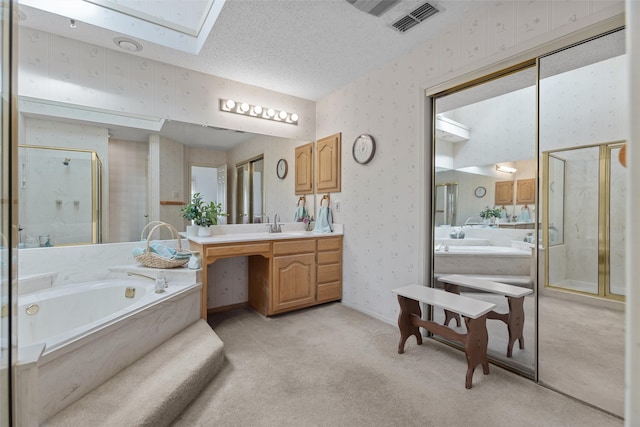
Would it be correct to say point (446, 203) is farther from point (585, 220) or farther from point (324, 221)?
point (324, 221)

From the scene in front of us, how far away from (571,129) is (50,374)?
3.14 m

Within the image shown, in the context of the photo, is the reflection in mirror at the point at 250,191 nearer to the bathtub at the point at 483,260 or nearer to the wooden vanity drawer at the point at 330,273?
the wooden vanity drawer at the point at 330,273

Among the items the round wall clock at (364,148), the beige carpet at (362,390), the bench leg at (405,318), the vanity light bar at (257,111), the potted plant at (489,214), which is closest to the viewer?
the beige carpet at (362,390)

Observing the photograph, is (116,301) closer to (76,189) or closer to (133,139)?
(76,189)

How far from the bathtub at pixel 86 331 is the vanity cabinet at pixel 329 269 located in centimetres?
134

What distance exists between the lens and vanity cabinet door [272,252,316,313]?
3.01 m

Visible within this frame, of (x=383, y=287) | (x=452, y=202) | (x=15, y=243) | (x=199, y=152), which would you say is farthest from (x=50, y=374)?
(x=452, y=202)

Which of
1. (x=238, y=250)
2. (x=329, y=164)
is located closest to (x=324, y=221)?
(x=329, y=164)

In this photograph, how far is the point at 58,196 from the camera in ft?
7.80

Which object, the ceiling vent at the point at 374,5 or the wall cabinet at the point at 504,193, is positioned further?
the wall cabinet at the point at 504,193

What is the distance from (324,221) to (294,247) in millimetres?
643

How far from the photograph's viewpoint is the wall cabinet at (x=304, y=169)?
12.4 feet

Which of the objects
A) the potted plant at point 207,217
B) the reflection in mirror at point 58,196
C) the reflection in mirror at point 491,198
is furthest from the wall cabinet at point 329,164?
the reflection in mirror at point 58,196

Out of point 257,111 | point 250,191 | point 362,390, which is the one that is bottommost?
point 362,390
